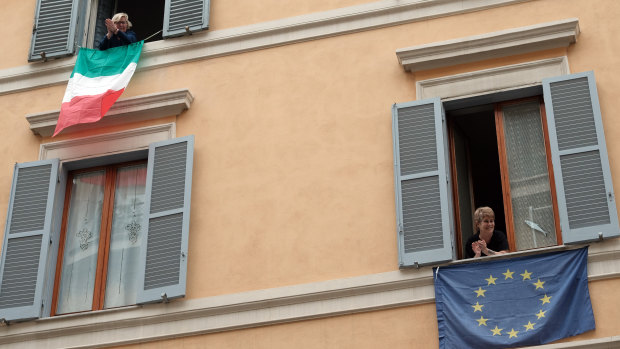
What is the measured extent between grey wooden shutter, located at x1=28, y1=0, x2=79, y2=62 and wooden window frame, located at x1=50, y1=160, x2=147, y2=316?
160 cm

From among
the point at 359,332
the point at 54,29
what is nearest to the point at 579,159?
the point at 359,332

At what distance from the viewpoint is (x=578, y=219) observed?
1023 cm

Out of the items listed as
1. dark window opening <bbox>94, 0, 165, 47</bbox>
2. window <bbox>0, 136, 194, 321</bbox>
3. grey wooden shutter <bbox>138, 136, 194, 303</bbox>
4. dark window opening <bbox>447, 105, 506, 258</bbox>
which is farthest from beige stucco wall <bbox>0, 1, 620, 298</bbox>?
dark window opening <bbox>94, 0, 165, 47</bbox>

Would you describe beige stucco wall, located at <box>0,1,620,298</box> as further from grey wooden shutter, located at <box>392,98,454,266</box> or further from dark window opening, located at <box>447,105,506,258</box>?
dark window opening, located at <box>447,105,506,258</box>

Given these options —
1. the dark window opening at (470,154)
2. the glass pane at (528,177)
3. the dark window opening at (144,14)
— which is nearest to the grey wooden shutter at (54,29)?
the dark window opening at (144,14)

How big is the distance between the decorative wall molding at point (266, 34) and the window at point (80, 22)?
0.13 meters

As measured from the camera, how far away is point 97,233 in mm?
12156

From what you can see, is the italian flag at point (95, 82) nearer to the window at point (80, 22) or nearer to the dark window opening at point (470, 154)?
the window at point (80, 22)

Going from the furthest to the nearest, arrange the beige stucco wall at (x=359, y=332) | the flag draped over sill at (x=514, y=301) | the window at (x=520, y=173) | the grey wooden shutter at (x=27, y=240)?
1. the grey wooden shutter at (x=27, y=240)
2. the window at (x=520, y=173)
3. the beige stucco wall at (x=359, y=332)
4. the flag draped over sill at (x=514, y=301)

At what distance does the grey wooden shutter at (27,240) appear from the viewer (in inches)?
456

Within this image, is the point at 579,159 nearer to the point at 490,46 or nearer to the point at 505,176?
the point at 505,176

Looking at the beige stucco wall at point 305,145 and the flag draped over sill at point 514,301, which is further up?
the beige stucco wall at point 305,145

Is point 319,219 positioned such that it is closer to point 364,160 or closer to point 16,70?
point 364,160

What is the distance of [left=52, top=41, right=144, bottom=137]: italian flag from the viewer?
1238 centimetres
